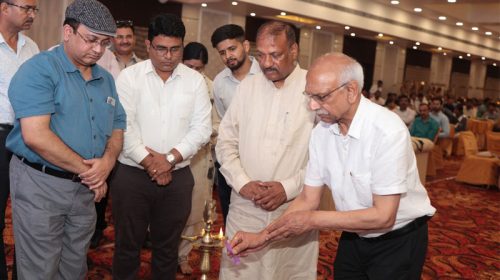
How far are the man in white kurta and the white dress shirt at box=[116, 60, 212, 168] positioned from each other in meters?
0.30

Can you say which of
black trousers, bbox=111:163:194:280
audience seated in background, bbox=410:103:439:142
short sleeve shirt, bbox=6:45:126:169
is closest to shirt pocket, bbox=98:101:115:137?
short sleeve shirt, bbox=6:45:126:169

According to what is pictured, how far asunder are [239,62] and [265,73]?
2.73ft

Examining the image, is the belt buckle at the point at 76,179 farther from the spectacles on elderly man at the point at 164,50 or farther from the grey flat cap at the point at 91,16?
the spectacles on elderly man at the point at 164,50

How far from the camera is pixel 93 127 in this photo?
2357mm

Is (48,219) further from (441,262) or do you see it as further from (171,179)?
(441,262)

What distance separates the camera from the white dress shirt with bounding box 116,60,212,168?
114 inches

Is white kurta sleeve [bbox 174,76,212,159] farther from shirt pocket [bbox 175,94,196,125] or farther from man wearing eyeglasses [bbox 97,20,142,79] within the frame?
man wearing eyeglasses [bbox 97,20,142,79]

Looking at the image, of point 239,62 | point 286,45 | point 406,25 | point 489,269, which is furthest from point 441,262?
point 406,25

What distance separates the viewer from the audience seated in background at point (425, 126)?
8.76 metres

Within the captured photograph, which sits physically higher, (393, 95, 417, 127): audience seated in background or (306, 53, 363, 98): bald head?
(306, 53, 363, 98): bald head

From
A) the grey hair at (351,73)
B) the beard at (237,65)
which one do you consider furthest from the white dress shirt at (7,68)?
the grey hair at (351,73)

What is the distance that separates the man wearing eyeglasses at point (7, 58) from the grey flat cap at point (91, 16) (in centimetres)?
94

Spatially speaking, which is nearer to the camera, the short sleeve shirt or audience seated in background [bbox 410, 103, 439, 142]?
the short sleeve shirt

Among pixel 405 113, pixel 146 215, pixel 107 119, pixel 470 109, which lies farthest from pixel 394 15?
pixel 107 119
